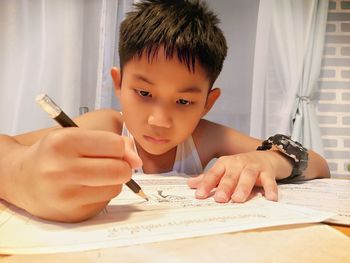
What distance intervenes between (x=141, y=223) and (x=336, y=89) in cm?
164

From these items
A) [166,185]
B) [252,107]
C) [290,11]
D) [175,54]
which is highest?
[290,11]

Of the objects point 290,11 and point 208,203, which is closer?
point 208,203

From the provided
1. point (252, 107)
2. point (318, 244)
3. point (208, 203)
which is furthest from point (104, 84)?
point (318, 244)

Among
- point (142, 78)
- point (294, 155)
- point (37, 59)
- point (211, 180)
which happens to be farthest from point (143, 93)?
point (37, 59)

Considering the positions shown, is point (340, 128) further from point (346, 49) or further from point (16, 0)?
point (16, 0)

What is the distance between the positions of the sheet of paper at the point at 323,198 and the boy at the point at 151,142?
0.12 feet

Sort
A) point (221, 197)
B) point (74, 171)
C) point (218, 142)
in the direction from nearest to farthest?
1. point (74, 171)
2. point (221, 197)
3. point (218, 142)

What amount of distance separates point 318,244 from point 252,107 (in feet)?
4.07

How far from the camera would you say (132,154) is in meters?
0.37

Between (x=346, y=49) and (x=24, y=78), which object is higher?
(x=346, y=49)

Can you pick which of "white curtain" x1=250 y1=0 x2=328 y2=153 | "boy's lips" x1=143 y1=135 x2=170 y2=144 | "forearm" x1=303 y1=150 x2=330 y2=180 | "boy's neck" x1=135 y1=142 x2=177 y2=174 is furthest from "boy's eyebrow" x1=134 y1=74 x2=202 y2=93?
"white curtain" x1=250 y1=0 x2=328 y2=153

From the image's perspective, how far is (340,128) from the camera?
1.72 metres

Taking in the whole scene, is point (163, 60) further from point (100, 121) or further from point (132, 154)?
point (132, 154)

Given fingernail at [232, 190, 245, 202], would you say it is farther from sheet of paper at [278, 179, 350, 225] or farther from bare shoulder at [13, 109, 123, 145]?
bare shoulder at [13, 109, 123, 145]
